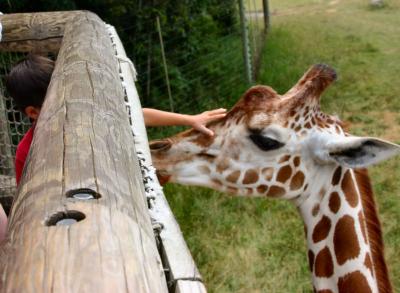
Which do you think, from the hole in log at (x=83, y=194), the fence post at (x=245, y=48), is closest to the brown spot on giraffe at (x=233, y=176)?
the hole in log at (x=83, y=194)

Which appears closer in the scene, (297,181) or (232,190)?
(297,181)

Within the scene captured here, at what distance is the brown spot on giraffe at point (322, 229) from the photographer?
2855mm

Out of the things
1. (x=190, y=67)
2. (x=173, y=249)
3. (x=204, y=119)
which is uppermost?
(x=173, y=249)

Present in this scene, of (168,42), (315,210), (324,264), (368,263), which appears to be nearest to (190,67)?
(168,42)

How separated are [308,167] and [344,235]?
1.16 feet

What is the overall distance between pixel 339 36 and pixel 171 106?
19.6 ft

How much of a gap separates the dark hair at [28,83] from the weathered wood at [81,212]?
674 millimetres

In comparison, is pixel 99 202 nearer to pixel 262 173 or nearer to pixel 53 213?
pixel 53 213

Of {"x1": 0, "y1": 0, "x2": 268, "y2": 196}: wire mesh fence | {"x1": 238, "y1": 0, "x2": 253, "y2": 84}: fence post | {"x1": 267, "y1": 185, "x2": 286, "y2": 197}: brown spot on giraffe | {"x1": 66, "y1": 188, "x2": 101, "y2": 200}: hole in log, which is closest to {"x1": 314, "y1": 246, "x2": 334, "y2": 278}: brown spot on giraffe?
{"x1": 267, "y1": 185, "x2": 286, "y2": 197}: brown spot on giraffe

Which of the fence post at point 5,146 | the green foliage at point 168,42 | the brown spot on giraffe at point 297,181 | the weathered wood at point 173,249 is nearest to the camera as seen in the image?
the weathered wood at point 173,249

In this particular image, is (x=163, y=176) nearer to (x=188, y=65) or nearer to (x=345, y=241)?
(x=345, y=241)

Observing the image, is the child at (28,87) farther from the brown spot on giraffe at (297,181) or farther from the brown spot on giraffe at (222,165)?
the brown spot on giraffe at (297,181)

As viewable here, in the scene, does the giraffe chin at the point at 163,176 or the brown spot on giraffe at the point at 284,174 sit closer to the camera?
the brown spot on giraffe at the point at 284,174

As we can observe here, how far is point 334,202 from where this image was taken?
2.83 meters
